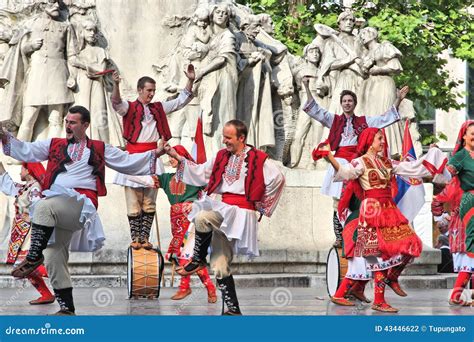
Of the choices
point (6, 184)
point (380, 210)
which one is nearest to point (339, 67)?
point (380, 210)

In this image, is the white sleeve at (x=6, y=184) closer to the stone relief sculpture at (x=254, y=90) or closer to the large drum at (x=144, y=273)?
the large drum at (x=144, y=273)

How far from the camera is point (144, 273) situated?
673 inches

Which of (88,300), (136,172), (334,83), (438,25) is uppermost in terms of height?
(438,25)

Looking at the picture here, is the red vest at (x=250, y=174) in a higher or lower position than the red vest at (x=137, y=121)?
lower

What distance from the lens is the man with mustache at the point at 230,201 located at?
14.8m

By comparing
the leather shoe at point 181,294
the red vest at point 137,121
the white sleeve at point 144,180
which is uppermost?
the red vest at point 137,121

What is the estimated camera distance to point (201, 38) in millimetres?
21656

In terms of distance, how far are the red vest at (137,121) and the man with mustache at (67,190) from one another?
7.85 ft

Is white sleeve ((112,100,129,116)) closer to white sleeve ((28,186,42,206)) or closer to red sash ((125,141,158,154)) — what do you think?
red sash ((125,141,158,154))

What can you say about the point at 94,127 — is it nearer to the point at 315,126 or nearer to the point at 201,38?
the point at 201,38

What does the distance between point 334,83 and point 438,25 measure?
42.0 ft

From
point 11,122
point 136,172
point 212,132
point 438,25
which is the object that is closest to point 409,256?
point 136,172

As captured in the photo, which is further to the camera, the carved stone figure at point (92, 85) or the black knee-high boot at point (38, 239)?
the carved stone figure at point (92, 85)

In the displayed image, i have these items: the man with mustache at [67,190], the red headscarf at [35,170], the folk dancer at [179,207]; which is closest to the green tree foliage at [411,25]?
the folk dancer at [179,207]
